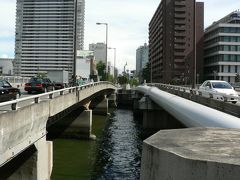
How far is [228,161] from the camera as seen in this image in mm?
5773

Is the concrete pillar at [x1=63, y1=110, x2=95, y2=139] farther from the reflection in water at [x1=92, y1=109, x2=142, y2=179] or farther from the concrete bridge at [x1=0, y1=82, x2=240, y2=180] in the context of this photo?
the concrete bridge at [x1=0, y1=82, x2=240, y2=180]

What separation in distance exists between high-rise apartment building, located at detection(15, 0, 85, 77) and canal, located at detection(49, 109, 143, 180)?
5691 mm

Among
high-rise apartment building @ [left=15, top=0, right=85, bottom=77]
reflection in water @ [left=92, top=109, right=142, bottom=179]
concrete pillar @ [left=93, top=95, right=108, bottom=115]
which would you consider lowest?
reflection in water @ [left=92, top=109, right=142, bottom=179]

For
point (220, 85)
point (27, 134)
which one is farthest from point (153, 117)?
point (27, 134)

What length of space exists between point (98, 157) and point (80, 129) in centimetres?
795

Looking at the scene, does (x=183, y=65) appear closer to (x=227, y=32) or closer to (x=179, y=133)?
(x=227, y=32)

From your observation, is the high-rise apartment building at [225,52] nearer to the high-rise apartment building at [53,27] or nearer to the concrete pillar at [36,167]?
the high-rise apartment building at [53,27]

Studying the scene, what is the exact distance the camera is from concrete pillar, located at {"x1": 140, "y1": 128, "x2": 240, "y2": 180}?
5.71m

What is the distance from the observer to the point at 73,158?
25.1m

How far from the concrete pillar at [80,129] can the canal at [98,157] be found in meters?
0.83

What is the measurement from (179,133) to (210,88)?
83.9ft

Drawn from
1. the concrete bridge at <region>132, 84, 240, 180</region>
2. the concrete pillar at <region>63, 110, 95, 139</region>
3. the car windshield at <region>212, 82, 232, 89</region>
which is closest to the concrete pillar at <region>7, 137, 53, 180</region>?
the concrete bridge at <region>132, 84, 240, 180</region>

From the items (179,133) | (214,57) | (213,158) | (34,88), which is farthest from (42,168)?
(214,57)

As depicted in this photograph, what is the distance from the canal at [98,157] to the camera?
818 inches
